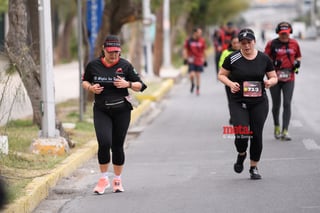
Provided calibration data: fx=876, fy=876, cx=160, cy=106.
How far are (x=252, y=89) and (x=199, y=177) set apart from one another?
1401 mm

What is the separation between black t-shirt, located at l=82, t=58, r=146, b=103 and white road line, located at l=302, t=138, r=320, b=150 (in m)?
4.32

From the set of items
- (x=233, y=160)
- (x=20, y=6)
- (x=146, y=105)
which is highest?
(x=20, y=6)

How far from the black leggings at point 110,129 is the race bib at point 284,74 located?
4.40 metres

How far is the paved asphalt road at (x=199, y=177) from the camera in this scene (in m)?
9.05

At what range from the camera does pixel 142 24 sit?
28641 millimetres

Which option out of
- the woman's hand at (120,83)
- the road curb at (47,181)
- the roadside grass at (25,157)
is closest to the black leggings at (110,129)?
the woman's hand at (120,83)

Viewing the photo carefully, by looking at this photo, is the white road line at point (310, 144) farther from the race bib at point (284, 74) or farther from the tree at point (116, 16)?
the tree at point (116, 16)

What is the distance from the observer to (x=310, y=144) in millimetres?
13633

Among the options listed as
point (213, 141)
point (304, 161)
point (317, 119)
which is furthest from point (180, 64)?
point (304, 161)

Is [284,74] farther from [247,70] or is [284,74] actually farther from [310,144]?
[247,70]

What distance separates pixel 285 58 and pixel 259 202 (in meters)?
5.00

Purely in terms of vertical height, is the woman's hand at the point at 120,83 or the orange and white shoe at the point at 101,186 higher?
the woman's hand at the point at 120,83

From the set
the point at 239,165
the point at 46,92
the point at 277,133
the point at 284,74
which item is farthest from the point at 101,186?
the point at 277,133

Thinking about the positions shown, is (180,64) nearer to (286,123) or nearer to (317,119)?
(317,119)
